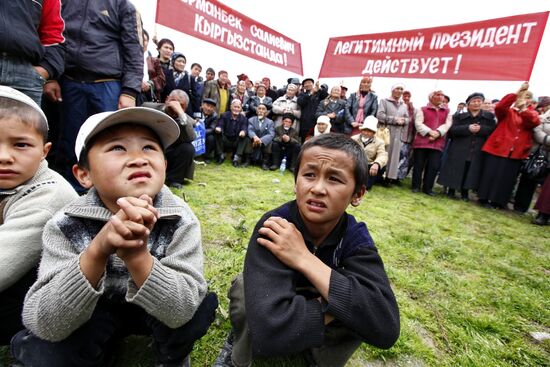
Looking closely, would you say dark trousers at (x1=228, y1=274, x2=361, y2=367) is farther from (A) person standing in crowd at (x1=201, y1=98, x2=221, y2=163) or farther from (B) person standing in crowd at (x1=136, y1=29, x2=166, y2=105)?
(A) person standing in crowd at (x1=201, y1=98, x2=221, y2=163)

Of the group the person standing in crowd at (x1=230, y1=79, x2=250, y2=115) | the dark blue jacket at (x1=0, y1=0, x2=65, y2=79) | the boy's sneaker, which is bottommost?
the boy's sneaker

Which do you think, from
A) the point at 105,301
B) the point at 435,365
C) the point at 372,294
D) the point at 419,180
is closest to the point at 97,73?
the point at 105,301

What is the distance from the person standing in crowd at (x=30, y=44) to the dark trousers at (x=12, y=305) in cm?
163

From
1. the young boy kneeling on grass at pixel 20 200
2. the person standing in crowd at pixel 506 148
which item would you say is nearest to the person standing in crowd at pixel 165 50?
the young boy kneeling on grass at pixel 20 200

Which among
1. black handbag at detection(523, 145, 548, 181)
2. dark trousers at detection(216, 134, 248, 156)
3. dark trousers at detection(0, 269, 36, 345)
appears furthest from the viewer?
dark trousers at detection(216, 134, 248, 156)

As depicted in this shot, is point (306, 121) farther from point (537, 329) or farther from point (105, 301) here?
point (105, 301)

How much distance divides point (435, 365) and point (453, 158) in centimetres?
634

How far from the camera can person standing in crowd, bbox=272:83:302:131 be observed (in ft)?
27.0

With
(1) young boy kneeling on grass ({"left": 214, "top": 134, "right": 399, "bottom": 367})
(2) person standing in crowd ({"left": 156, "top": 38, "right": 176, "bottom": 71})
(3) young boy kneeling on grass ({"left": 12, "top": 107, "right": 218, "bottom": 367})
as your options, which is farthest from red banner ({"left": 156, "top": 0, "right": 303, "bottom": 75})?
(1) young boy kneeling on grass ({"left": 214, "top": 134, "right": 399, "bottom": 367})

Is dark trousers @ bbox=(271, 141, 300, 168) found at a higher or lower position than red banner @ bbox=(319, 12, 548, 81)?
lower

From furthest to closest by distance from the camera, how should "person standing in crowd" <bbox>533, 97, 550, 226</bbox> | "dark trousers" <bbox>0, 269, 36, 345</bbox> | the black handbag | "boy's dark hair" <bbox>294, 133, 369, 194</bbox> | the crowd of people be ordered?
the black handbag → "person standing in crowd" <bbox>533, 97, 550, 226</bbox> → "boy's dark hair" <bbox>294, 133, 369, 194</bbox> → "dark trousers" <bbox>0, 269, 36, 345</bbox> → the crowd of people

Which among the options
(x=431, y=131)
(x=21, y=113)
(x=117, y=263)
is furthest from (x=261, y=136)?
(x=117, y=263)

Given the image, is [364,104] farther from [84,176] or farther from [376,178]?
[84,176]

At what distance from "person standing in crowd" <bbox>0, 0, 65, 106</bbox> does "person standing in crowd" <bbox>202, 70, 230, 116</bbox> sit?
5.68m
